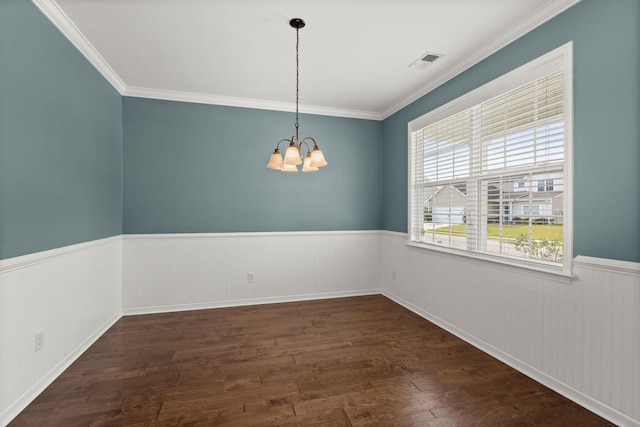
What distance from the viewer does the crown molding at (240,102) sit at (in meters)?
3.82

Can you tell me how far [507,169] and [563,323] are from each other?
4.12 ft

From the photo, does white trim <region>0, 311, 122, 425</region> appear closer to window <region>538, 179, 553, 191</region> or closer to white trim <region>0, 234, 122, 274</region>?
white trim <region>0, 234, 122, 274</region>

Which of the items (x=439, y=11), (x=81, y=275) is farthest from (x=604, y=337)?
(x=81, y=275)

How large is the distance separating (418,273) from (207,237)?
108 inches

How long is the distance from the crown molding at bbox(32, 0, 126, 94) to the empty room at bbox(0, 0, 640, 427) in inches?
0.7

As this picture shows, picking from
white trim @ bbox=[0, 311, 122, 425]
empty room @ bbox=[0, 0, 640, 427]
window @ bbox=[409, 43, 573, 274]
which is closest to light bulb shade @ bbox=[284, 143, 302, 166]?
empty room @ bbox=[0, 0, 640, 427]

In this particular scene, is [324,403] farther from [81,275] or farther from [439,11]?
[439,11]

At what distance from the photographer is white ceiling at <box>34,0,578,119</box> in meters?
2.27

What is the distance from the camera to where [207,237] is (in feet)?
13.3

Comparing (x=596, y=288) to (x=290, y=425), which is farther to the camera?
(x=596, y=288)

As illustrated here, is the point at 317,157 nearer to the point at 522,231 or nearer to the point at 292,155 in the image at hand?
the point at 292,155

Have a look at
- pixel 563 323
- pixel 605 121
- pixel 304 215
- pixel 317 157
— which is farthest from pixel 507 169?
pixel 304 215

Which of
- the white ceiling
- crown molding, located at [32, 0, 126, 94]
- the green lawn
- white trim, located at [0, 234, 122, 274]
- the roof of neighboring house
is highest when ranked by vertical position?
the white ceiling

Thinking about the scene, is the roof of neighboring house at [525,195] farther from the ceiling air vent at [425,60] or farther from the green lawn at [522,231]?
the ceiling air vent at [425,60]
